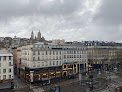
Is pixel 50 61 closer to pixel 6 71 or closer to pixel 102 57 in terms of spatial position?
pixel 6 71

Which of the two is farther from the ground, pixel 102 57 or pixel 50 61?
pixel 50 61

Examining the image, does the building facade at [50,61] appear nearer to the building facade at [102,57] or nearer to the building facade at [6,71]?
the building facade at [6,71]

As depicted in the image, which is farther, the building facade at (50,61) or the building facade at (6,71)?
the building facade at (50,61)

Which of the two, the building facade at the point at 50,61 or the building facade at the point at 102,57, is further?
the building facade at the point at 102,57

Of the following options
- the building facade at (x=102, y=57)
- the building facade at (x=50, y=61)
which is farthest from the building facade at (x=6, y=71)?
the building facade at (x=102, y=57)

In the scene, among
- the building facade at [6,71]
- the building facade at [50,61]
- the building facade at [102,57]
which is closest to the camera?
the building facade at [6,71]

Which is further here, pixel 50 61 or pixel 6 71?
pixel 50 61

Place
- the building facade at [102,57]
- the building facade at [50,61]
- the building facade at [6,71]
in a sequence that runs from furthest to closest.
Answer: the building facade at [102,57] → the building facade at [50,61] → the building facade at [6,71]

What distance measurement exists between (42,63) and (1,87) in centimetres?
2120

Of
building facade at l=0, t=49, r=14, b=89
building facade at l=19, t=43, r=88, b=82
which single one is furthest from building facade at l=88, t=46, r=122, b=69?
building facade at l=0, t=49, r=14, b=89

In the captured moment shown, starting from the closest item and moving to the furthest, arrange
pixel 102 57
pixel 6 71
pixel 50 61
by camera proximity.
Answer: pixel 6 71
pixel 50 61
pixel 102 57

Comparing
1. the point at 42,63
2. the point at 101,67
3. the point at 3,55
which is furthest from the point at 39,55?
the point at 101,67

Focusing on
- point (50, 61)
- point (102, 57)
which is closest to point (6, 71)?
point (50, 61)

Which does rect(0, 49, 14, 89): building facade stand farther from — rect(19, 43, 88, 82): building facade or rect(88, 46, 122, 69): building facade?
rect(88, 46, 122, 69): building facade
